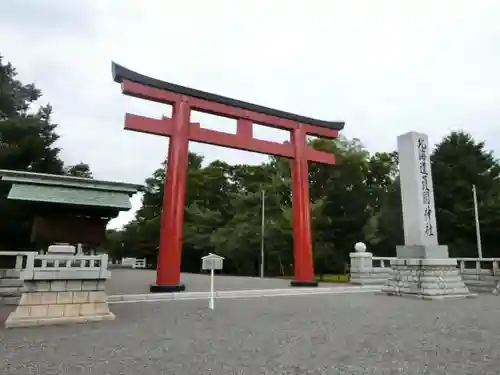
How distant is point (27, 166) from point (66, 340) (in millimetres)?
14507

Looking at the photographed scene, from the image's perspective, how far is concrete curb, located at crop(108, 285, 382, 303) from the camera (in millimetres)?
9782

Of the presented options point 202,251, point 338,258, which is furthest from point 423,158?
point 202,251

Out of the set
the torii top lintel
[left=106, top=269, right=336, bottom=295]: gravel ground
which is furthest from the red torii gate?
[left=106, top=269, right=336, bottom=295]: gravel ground

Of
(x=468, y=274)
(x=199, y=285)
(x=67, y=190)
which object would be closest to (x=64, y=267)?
(x=67, y=190)

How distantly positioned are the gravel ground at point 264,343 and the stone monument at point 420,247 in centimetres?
279

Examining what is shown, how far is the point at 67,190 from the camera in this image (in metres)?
7.05

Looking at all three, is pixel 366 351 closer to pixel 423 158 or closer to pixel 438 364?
pixel 438 364

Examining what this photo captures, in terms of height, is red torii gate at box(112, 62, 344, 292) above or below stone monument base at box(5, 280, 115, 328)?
above

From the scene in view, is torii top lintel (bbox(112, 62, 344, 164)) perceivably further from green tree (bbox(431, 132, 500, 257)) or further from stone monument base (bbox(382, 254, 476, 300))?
green tree (bbox(431, 132, 500, 257))

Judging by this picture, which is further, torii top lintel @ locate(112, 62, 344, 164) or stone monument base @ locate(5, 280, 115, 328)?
torii top lintel @ locate(112, 62, 344, 164)

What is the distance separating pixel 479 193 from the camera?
23625 millimetres

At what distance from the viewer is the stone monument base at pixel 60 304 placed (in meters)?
6.29

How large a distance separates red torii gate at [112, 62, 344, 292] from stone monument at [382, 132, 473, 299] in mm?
3504

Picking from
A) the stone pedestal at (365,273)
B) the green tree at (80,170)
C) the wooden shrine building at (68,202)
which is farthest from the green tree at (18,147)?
the stone pedestal at (365,273)
